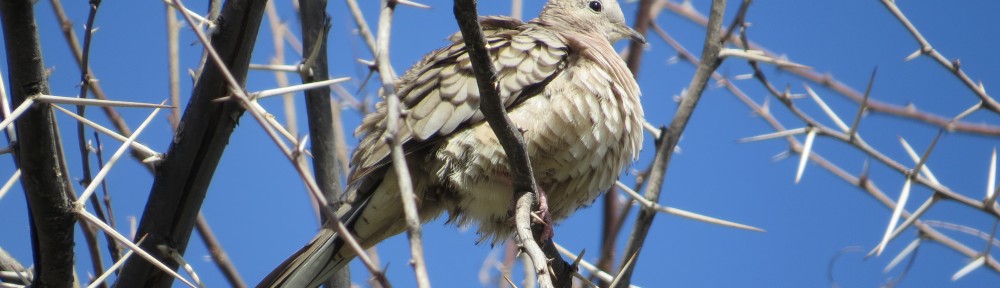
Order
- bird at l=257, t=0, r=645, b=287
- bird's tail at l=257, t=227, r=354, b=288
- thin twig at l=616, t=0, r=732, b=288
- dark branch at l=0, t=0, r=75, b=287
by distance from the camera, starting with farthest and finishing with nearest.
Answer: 1. thin twig at l=616, t=0, r=732, b=288
2. bird at l=257, t=0, r=645, b=287
3. bird's tail at l=257, t=227, r=354, b=288
4. dark branch at l=0, t=0, r=75, b=287

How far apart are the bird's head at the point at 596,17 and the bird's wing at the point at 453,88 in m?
1.02

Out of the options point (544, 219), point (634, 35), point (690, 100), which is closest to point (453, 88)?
point (544, 219)

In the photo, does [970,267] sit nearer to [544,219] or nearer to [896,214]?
[896,214]

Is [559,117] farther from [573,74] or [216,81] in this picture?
[216,81]

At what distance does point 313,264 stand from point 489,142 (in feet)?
2.98

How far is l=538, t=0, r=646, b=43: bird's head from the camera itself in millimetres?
5973

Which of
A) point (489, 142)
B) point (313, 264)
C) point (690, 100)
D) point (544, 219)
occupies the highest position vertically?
point (690, 100)

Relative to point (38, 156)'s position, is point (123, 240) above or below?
below

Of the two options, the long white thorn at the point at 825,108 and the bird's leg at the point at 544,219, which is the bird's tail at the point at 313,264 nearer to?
the bird's leg at the point at 544,219

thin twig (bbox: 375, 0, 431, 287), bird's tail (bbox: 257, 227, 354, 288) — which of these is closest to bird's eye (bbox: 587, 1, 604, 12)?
bird's tail (bbox: 257, 227, 354, 288)

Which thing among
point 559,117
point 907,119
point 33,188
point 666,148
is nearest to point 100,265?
point 33,188

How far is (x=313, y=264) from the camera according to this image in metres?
4.02

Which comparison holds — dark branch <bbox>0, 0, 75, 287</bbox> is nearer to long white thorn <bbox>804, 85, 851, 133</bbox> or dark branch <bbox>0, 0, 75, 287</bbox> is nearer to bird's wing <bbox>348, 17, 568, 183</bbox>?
bird's wing <bbox>348, 17, 568, 183</bbox>

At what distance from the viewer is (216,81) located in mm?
3012
